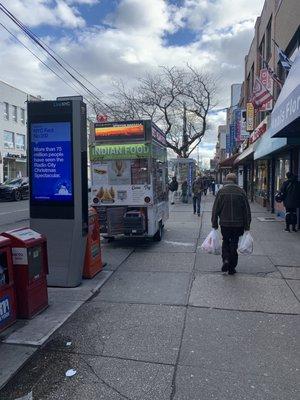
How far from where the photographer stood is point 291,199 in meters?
12.0

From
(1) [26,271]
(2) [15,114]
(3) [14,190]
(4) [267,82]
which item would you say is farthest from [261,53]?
(2) [15,114]

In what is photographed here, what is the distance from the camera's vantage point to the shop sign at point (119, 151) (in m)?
9.67

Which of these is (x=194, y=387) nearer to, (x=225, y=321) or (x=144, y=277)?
(x=225, y=321)

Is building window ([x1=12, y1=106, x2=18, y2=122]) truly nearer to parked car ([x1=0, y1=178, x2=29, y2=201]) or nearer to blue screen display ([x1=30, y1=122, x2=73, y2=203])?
parked car ([x1=0, y1=178, x2=29, y2=201])

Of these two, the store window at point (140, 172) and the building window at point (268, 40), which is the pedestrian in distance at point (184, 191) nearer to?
the building window at point (268, 40)

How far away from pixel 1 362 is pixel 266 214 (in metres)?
15.1

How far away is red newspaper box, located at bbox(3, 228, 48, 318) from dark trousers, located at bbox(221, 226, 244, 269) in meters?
3.38

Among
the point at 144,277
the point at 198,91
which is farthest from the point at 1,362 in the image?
the point at 198,91

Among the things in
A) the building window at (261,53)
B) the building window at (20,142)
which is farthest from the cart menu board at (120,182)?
the building window at (20,142)

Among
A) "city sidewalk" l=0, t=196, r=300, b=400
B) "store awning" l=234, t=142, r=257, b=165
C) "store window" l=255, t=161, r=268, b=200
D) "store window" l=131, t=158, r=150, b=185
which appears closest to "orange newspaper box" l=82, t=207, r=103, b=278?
"city sidewalk" l=0, t=196, r=300, b=400

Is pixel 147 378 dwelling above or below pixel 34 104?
below

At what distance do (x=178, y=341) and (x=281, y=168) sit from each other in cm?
1346

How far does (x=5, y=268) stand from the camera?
4691 mm

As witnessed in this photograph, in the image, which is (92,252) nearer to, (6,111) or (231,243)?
(231,243)
